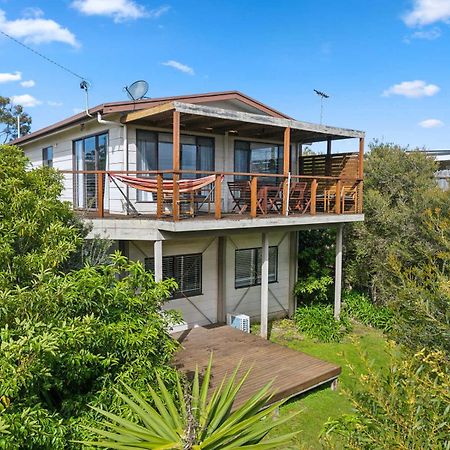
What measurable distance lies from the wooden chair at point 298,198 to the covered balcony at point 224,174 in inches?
1.0

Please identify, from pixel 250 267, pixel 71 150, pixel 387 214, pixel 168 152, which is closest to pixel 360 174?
pixel 387 214

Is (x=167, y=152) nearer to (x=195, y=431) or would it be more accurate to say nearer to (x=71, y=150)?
(x=71, y=150)

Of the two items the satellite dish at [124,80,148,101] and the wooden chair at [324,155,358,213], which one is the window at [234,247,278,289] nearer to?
the wooden chair at [324,155,358,213]

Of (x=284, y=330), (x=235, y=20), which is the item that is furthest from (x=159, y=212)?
(x=235, y=20)

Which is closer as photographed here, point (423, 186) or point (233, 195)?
point (233, 195)

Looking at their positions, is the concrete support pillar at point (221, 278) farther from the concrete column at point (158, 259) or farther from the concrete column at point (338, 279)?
the concrete column at point (158, 259)

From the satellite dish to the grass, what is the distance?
22.1 feet

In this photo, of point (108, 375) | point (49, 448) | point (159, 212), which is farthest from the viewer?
point (159, 212)

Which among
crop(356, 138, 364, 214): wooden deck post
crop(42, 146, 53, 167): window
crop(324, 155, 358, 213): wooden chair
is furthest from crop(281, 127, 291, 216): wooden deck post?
crop(42, 146, 53, 167): window

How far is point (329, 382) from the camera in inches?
A: 319

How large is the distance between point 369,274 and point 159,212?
7935mm

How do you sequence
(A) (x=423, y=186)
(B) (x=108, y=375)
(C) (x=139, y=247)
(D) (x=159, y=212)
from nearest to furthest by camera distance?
(B) (x=108, y=375)
(D) (x=159, y=212)
(C) (x=139, y=247)
(A) (x=423, y=186)

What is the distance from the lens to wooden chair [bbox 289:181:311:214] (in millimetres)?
10586

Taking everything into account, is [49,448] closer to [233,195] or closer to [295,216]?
[295,216]
